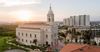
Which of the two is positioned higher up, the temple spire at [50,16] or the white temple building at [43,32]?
the temple spire at [50,16]

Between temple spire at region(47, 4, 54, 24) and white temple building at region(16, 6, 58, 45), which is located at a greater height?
temple spire at region(47, 4, 54, 24)

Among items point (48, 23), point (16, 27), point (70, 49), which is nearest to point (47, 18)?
point (48, 23)

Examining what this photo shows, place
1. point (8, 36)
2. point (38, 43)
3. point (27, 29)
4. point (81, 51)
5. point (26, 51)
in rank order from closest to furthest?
point (81, 51)
point (26, 51)
point (38, 43)
point (27, 29)
point (8, 36)

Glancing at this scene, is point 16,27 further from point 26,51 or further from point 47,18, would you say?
point 26,51

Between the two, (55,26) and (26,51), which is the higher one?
(55,26)

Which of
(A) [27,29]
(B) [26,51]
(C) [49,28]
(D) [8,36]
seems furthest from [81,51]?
(D) [8,36]

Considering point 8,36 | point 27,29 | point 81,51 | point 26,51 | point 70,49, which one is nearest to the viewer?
point 81,51

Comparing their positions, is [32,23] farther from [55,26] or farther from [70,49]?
[70,49]

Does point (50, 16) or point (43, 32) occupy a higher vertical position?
point (50, 16)

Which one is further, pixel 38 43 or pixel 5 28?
pixel 5 28
